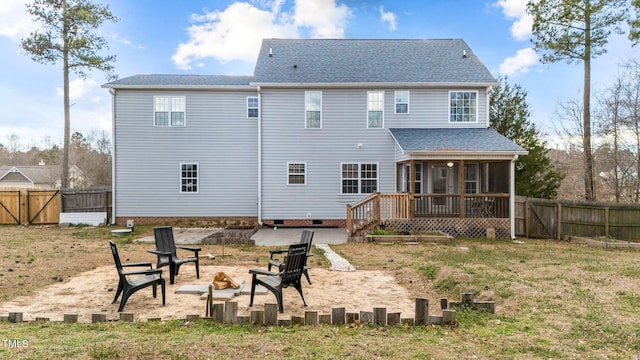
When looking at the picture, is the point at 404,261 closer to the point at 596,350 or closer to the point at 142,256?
the point at 596,350

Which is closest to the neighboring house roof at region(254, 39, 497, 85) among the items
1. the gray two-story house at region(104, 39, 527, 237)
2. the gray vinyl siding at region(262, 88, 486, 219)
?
the gray two-story house at region(104, 39, 527, 237)

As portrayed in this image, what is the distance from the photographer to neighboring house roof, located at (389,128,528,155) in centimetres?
1312

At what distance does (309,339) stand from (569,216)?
13159mm

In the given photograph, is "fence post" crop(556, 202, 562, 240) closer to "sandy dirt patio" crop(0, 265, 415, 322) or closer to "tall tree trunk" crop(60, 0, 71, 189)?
"sandy dirt patio" crop(0, 265, 415, 322)

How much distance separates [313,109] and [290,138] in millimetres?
1596

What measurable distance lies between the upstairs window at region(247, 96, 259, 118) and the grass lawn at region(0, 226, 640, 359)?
31.1 ft

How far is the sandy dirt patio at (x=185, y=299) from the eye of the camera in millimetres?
5266

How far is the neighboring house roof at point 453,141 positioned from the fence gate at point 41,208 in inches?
629

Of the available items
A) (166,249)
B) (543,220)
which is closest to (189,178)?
(166,249)

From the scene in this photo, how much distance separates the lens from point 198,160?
1653 centimetres

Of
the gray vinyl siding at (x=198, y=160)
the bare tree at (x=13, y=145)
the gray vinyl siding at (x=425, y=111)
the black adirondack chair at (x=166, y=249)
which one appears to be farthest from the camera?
the bare tree at (x=13, y=145)

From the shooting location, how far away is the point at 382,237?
12.3 meters

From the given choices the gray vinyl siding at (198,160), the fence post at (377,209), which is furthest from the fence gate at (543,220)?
the gray vinyl siding at (198,160)

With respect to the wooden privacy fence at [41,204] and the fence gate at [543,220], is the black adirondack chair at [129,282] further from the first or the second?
the wooden privacy fence at [41,204]
